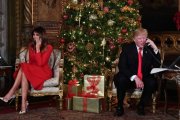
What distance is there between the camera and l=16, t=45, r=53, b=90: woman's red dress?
5750mm

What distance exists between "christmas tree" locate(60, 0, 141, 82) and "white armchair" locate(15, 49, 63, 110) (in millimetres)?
713

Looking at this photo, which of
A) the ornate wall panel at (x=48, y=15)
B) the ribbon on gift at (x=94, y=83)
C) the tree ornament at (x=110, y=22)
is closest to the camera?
the ribbon on gift at (x=94, y=83)

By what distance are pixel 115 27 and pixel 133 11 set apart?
1.58 ft

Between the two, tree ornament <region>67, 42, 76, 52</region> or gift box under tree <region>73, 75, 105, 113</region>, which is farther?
tree ornament <region>67, 42, 76, 52</region>

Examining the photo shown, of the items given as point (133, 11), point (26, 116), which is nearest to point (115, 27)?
point (133, 11)

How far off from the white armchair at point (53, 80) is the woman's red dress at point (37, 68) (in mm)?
78

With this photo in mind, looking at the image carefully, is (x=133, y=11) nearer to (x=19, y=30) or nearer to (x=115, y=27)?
(x=115, y=27)

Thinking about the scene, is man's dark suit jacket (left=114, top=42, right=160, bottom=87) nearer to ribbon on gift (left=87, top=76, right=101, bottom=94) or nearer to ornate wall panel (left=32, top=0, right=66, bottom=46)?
ribbon on gift (left=87, top=76, right=101, bottom=94)

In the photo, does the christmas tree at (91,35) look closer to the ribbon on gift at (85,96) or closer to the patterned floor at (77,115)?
the ribbon on gift at (85,96)

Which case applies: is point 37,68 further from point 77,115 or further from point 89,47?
point 89,47

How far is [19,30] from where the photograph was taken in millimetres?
8430

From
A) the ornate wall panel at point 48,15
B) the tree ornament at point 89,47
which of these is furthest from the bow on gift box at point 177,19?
the tree ornament at point 89,47

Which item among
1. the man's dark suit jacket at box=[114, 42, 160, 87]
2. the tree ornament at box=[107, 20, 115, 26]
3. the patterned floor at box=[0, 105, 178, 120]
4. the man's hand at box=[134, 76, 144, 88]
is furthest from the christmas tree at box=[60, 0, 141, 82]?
the man's hand at box=[134, 76, 144, 88]

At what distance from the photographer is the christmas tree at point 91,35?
7017 millimetres
